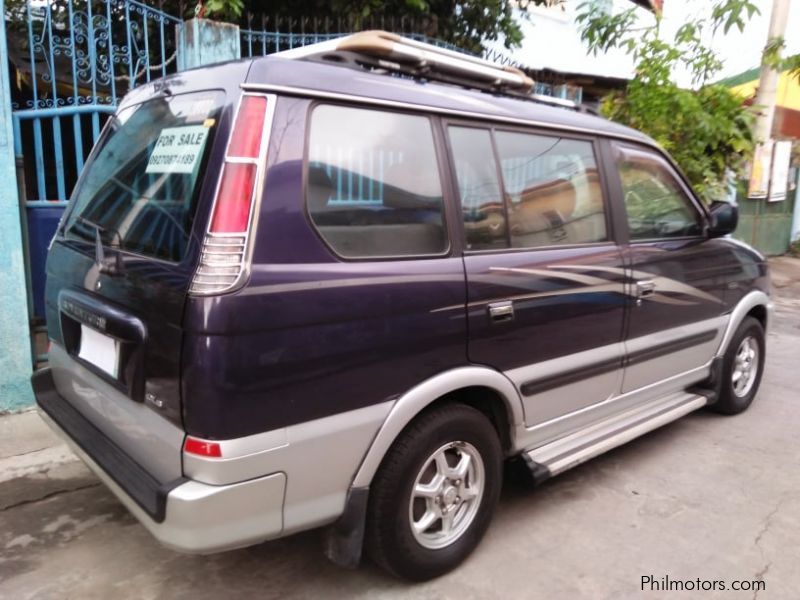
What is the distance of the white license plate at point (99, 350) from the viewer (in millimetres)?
2245

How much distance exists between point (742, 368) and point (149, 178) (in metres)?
4.03

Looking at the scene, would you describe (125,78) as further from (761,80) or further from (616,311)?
(761,80)

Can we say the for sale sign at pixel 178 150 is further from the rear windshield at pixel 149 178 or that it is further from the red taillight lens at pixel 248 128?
the red taillight lens at pixel 248 128

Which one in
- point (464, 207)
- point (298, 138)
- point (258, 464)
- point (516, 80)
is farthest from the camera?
point (516, 80)

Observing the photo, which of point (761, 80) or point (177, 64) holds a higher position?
point (761, 80)

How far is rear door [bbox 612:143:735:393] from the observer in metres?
3.33

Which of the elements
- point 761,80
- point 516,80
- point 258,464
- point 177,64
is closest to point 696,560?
point 258,464

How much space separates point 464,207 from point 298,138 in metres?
0.78

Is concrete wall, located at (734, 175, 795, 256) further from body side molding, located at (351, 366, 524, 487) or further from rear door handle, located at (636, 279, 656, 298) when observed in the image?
body side molding, located at (351, 366, 524, 487)

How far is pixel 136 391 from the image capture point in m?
2.11

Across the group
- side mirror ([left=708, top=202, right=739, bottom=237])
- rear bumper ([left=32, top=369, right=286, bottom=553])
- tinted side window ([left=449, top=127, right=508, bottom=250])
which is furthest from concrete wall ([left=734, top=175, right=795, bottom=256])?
rear bumper ([left=32, top=369, right=286, bottom=553])

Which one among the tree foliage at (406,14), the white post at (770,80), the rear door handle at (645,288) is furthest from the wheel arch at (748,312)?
the white post at (770,80)

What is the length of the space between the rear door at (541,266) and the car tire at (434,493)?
29cm

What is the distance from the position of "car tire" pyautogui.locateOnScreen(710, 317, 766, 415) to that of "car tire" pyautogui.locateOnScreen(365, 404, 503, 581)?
91.0 inches
